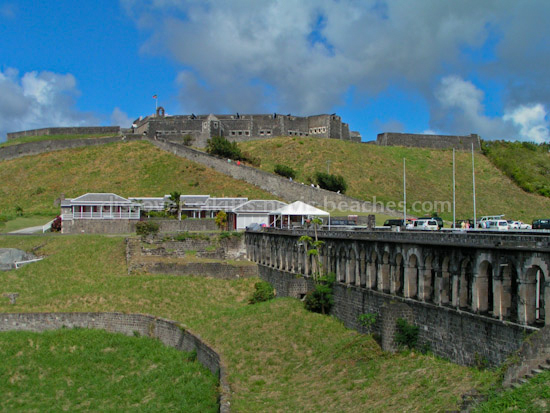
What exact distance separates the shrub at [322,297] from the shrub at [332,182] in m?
48.3

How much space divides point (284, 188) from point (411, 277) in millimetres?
53680

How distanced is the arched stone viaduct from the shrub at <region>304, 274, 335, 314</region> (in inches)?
18.7

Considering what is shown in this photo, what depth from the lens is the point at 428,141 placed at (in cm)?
10462

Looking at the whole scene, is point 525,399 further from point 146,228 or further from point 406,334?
point 146,228

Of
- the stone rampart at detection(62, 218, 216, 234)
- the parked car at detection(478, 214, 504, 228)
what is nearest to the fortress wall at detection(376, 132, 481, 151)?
the stone rampart at detection(62, 218, 216, 234)

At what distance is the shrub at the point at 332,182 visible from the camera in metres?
78.2

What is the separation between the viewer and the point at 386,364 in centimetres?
2105

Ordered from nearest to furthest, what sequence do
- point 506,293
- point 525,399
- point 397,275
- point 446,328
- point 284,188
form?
point 525,399, point 506,293, point 446,328, point 397,275, point 284,188

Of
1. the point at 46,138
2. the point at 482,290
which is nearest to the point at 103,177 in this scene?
the point at 46,138

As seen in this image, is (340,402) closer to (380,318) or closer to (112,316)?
(380,318)

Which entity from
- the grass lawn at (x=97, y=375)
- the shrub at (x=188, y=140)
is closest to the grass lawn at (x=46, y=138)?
the shrub at (x=188, y=140)

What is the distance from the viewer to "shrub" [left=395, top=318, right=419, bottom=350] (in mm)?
21531

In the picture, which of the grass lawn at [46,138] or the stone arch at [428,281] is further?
the grass lawn at [46,138]

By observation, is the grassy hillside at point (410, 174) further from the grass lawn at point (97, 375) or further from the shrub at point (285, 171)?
the grass lawn at point (97, 375)
